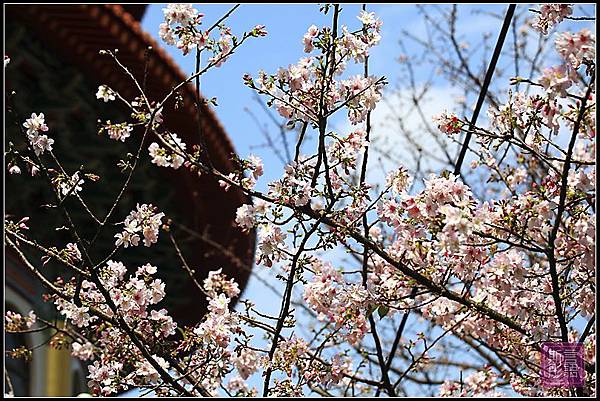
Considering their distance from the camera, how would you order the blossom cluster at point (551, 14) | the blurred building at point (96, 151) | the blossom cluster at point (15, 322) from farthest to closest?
the blurred building at point (96, 151), the blossom cluster at point (15, 322), the blossom cluster at point (551, 14)

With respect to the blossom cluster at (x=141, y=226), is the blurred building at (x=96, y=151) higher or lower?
higher

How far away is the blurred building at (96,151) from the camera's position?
3.79m

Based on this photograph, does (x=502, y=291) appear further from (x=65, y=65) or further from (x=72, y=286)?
(x=65, y=65)

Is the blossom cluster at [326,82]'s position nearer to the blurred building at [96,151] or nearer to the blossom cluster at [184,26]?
the blossom cluster at [184,26]

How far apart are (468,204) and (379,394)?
110 cm

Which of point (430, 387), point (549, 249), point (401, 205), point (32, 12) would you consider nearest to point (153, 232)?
point (401, 205)

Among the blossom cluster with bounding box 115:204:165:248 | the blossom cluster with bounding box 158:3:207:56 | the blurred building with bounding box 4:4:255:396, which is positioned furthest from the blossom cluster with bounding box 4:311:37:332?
the blossom cluster with bounding box 158:3:207:56

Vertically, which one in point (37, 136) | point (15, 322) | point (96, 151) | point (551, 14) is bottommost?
point (15, 322)

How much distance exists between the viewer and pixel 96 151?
→ 4.89 metres

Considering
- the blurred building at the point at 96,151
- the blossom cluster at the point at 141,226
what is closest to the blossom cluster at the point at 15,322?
A: the blurred building at the point at 96,151

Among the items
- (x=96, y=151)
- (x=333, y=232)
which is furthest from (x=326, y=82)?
(x=96, y=151)

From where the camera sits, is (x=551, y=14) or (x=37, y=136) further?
(x=37, y=136)

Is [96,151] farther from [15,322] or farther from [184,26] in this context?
[184,26]

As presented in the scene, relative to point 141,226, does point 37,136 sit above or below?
above
